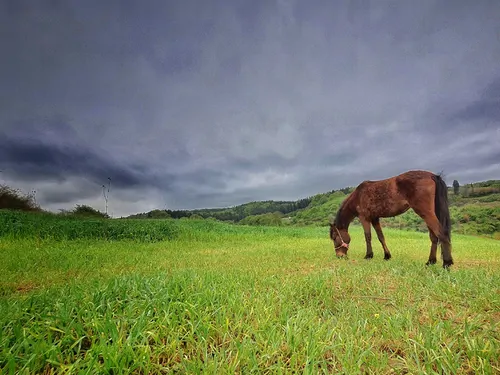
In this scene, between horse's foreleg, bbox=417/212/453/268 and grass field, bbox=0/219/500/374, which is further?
horse's foreleg, bbox=417/212/453/268

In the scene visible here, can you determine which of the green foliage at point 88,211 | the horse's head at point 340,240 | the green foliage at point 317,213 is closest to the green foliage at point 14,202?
the green foliage at point 88,211

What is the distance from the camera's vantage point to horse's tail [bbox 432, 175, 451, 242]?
6.38 metres

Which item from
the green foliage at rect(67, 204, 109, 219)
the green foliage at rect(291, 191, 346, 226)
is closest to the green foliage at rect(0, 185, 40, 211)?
the green foliage at rect(67, 204, 109, 219)

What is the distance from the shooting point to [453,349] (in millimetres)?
2156

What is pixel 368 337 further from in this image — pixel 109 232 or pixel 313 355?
pixel 109 232

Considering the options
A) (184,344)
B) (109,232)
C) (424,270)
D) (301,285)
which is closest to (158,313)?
(184,344)

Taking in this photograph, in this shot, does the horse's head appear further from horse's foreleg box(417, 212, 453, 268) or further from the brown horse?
horse's foreleg box(417, 212, 453, 268)

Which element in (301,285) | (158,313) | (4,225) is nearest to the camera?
(158,313)

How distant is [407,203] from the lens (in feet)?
23.5

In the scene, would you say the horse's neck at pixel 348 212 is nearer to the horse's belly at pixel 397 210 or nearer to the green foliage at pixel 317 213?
the horse's belly at pixel 397 210

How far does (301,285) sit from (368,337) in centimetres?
173

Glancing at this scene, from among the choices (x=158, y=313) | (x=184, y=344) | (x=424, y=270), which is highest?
(x=158, y=313)

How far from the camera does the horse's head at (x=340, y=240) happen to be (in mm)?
9016

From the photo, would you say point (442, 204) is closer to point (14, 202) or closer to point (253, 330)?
point (253, 330)
